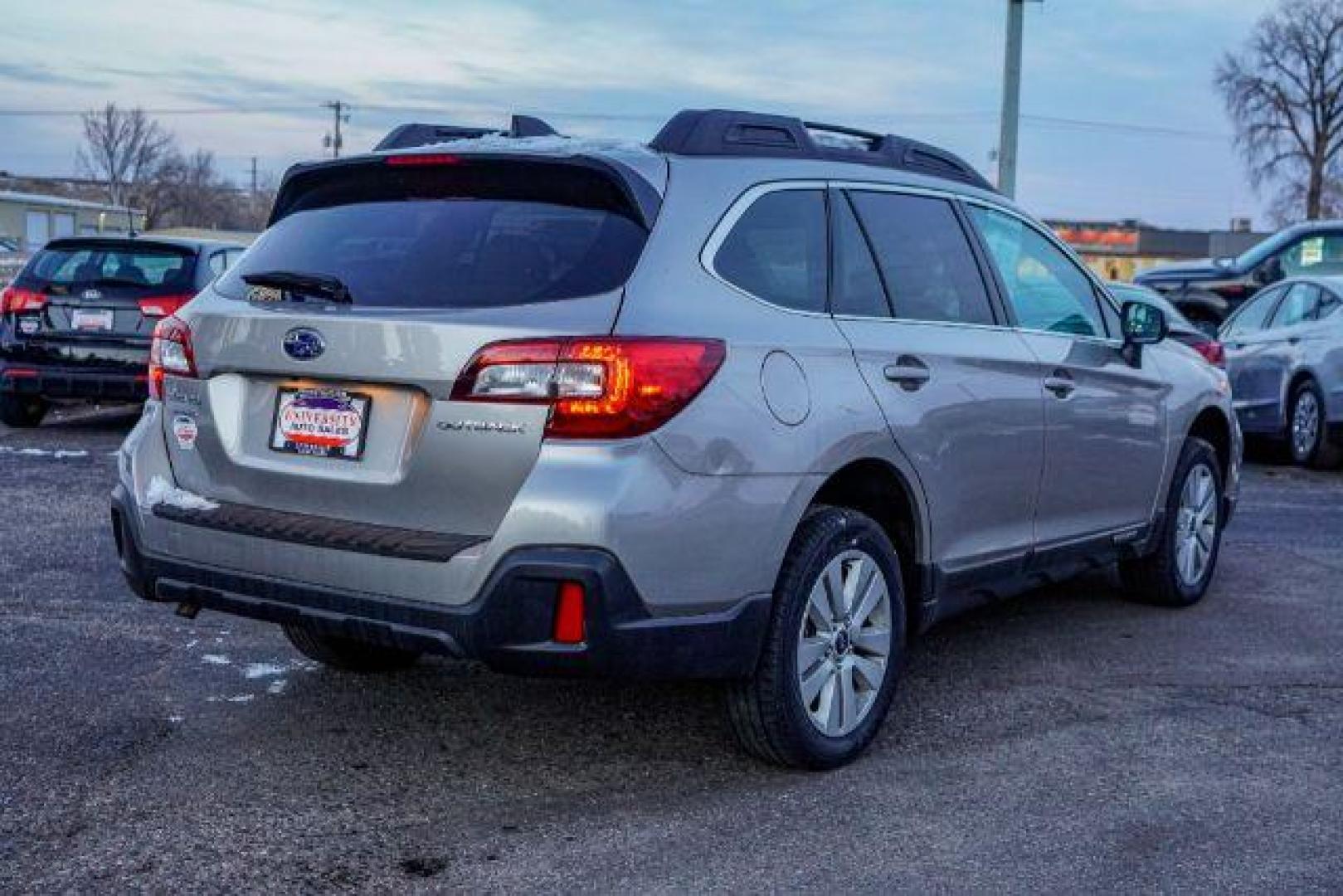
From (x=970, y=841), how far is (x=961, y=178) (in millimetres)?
2576

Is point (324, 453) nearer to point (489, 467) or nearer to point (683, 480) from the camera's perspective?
point (489, 467)

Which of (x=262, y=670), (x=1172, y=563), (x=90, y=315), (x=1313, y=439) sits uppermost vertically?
(x=90, y=315)

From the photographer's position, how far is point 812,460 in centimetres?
427

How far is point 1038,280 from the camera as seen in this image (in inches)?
231

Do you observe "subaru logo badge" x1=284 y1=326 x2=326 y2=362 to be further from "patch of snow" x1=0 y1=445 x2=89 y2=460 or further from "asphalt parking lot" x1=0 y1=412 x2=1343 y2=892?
"patch of snow" x1=0 y1=445 x2=89 y2=460

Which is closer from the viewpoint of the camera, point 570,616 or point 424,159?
point 570,616

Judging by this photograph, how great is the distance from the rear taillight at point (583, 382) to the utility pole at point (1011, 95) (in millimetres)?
21523

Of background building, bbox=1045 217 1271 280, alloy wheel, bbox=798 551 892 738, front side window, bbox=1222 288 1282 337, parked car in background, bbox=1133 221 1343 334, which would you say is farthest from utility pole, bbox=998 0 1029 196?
background building, bbox=1045 217 1271 280

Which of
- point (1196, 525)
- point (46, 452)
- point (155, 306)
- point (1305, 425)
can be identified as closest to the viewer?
point (1196, 525)

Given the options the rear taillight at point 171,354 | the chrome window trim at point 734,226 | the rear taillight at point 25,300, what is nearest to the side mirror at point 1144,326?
the chrome window trim at point 734,226

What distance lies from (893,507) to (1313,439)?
862cm

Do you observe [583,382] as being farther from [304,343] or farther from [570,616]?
[304,343]

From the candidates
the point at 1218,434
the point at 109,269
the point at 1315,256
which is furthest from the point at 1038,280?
the point at 1315,256

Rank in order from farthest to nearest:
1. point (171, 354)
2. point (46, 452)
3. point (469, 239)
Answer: point (46, 452) → point (171, 354) → point (469, 239)
